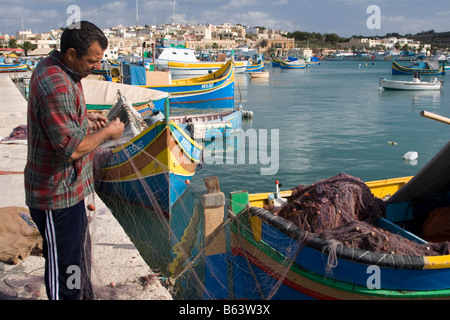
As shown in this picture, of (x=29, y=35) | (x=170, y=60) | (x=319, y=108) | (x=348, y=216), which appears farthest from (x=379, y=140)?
(x=29, y=35)

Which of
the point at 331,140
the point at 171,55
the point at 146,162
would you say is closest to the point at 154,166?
the point at 146,162

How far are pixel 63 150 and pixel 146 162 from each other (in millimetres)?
6376

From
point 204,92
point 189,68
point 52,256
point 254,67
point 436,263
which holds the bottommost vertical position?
point 436,263

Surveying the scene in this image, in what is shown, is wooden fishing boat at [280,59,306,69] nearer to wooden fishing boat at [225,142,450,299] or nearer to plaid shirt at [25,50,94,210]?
wooden fishing boat at [225,142,450,299]

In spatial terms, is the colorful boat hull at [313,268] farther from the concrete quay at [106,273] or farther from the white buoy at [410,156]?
the white buoy at [410,156]

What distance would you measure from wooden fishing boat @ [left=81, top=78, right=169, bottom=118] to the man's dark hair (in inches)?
521

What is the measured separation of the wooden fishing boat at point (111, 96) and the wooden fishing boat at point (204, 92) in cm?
808

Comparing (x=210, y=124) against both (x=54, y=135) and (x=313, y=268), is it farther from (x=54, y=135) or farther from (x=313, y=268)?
(x=54, y=135)

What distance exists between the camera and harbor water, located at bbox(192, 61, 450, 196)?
44.4 feet

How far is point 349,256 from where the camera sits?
3.95 metres

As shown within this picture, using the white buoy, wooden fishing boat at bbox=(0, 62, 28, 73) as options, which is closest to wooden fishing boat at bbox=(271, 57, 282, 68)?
wooden fishing boat at bbox=(0, 62, 28, 73)
